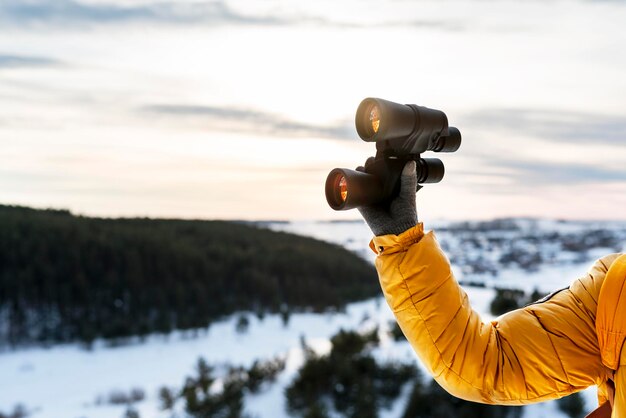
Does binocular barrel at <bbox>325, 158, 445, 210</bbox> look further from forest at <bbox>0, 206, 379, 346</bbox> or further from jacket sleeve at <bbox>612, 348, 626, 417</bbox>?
forest at <bbox>0, 206, 379, 346</bbox>

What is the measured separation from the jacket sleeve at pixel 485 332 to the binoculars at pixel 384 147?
10 cm

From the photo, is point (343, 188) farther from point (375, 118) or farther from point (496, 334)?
point (496, 334)

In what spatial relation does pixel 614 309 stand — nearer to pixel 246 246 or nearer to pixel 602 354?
pixel 602 354

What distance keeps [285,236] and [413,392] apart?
21.5 metres

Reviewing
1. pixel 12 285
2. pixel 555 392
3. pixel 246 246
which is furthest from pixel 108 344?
pixel 555 392

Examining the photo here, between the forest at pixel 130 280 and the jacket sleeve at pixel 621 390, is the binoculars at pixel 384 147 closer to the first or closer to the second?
the jacket sleeve at pixel 621 390

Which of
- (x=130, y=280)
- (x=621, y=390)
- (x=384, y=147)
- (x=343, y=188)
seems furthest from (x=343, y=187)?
(x=130, y=280)

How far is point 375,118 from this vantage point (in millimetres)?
1030

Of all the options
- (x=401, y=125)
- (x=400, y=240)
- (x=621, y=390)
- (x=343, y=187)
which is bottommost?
(x=621, y=390)

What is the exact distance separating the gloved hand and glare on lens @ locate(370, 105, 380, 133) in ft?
0.31

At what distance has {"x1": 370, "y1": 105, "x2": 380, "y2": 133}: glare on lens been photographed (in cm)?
101

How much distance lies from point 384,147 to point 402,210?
0.13 m

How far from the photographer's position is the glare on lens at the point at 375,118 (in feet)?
3.31

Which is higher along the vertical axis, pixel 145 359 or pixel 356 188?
pixel 356 188
